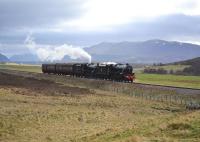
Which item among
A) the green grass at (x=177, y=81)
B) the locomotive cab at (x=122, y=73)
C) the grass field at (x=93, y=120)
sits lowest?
the grass field at (x=93, y=120)

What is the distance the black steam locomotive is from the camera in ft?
269

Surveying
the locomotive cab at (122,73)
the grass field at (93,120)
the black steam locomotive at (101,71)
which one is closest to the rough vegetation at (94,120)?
the grass field at (93,120)

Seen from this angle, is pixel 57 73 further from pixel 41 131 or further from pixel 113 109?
pixel 41 131

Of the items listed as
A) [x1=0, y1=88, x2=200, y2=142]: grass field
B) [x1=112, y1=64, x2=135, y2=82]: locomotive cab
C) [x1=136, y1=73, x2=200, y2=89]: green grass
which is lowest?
[x1=0, y1=88, x2=200, y2=142]: grass field

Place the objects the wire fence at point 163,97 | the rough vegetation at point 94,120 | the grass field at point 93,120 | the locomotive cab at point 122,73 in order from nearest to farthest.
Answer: the grass field at point 93,120 < the rough vegetation at point 94,120 < the wire fence at point 163,97 < the locomotive cab at point 122,73

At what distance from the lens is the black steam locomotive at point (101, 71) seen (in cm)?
8200

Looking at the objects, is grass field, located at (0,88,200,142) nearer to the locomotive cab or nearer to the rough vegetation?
the rough vegetation

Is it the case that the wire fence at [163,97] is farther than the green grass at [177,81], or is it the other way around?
the green grass at [177,81]

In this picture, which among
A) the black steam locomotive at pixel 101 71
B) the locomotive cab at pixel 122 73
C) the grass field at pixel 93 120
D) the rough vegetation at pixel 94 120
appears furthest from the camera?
the black steam locomotive at pixel 101 71

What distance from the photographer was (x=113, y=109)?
153 ft

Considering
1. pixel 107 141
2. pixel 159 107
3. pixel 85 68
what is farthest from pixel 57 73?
pixel 107 141

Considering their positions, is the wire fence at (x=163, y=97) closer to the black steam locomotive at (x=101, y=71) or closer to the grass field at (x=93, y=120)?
the grass field at (x=93, y=120)

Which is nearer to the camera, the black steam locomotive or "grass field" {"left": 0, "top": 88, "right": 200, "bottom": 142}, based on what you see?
"grass field" {"left": 0, "top": 88, "right": 200, "bottom": 142}

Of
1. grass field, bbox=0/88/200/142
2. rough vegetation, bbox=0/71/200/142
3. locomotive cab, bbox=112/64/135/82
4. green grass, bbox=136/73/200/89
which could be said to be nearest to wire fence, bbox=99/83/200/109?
rough vegetation, bbox=0/71/200/142
